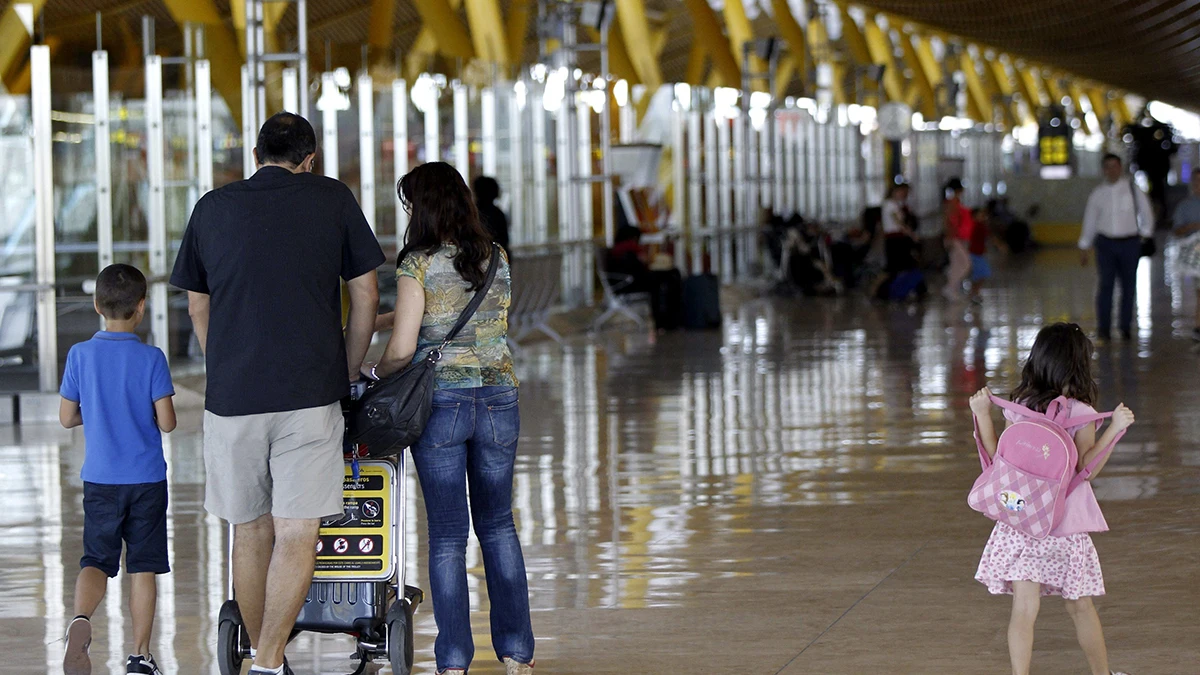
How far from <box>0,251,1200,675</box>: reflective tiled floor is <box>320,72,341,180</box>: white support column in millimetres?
2717

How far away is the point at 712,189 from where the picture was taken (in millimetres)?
24797

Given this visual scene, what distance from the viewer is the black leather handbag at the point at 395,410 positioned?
4.07 m

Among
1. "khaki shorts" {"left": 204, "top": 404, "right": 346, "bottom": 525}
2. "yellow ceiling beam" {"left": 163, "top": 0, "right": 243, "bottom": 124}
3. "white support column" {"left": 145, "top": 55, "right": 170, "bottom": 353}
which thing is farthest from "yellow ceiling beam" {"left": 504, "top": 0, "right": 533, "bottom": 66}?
"khaki shorts" {"left": 204, "top": 404, "right": 346, "bottom": 525}

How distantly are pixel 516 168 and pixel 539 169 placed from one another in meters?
0.59

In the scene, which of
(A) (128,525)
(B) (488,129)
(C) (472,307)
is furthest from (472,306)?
(B) (488,129)

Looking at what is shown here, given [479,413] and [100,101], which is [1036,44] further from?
[479,413]

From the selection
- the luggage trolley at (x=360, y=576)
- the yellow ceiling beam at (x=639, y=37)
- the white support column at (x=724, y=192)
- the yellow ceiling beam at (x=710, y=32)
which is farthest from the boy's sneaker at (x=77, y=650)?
the yellow ceiling beam at (x=710, y=32)

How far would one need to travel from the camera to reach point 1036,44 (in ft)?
95.3

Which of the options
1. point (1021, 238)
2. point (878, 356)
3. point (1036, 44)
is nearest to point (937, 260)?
point (1036, 44)

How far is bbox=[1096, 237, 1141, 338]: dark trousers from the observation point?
14.0 metres

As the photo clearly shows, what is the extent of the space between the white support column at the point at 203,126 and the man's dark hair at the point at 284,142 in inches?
304

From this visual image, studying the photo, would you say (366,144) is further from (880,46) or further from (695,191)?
(880,46)

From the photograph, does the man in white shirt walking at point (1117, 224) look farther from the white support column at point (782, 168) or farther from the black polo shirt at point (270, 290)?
the white support column at point (782, 168)

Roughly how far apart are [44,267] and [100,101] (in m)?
1.13
